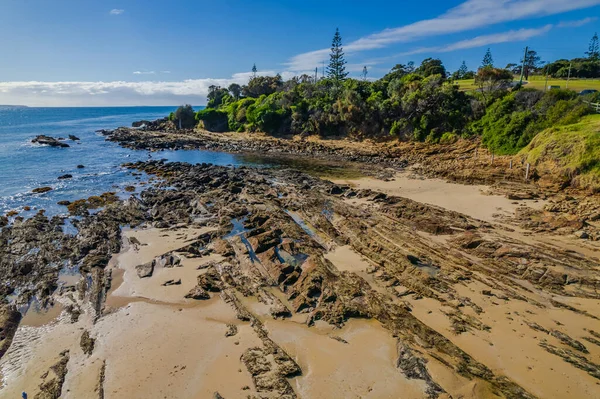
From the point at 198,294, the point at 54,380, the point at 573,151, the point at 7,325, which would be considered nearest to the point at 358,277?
the point at 198,294

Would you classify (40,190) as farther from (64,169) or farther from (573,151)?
(573,151)

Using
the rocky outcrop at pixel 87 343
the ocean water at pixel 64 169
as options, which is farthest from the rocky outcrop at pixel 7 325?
the ocean water at pixel 64 169

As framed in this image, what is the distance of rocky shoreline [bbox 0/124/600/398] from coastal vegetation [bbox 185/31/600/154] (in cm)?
917

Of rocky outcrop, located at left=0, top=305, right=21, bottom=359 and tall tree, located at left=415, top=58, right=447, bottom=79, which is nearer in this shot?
rocky outcrop, located at left=0, top=305, right=21, bottom=359

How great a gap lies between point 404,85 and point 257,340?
4313 centimetres

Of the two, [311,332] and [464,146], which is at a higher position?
[464,146]

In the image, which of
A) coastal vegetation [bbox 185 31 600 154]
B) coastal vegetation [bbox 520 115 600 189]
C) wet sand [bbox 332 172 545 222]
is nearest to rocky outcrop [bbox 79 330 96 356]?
wet sand [bbox 332 172 545 222]

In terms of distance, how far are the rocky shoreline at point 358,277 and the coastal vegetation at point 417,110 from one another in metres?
9.17

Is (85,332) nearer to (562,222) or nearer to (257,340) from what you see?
(257,340)

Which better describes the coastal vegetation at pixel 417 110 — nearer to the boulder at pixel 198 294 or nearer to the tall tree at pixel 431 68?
the tall tree at pixel 431 68

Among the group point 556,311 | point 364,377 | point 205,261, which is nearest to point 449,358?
point 364,377

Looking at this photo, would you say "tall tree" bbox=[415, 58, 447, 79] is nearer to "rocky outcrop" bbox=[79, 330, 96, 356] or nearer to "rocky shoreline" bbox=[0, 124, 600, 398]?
"rocky shoreline" bbox=[0, 124, 600, 398]

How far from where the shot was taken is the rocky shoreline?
350 inches

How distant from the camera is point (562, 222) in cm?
1659
